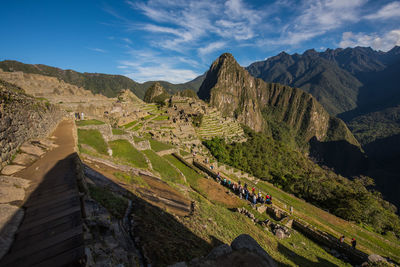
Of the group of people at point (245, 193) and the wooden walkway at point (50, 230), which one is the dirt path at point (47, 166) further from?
the group of people at point (245, 193)

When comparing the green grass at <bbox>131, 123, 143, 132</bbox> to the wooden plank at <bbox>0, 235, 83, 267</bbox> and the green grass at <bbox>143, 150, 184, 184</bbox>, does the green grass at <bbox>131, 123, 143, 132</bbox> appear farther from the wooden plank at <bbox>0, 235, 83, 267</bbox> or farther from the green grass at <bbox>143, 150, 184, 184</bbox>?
the wooden plank at <bbox>0, 235, 83, 267</bbox>

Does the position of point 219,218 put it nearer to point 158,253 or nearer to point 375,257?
point 158,253

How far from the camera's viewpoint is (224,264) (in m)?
3.60

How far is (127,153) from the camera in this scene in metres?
16.6

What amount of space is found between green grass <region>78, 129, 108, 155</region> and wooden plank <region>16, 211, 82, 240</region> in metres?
11.1

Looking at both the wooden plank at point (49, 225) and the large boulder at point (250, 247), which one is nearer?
the wooden plank at point (49, 225)

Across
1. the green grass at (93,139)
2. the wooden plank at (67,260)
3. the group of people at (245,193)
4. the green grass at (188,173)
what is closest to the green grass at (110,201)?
the wooden plank at (67,260)

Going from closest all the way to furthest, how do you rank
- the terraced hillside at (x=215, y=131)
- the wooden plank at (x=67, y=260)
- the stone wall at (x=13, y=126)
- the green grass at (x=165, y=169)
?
1. the wooden plank at (x=67, y=260)
2. the stone wall at (x=13, y=126)
3. the green grass at (x=165, y=169)
4. the terraced hillside at (x=215, y=131)

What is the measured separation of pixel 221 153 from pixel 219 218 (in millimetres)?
34403

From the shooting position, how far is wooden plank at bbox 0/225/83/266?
280cm

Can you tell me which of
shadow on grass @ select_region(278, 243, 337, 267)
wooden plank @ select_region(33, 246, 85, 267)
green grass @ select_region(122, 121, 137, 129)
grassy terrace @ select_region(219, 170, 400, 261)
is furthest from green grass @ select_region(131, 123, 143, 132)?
wooden plank @ select_region(33, 246, 85, 267)

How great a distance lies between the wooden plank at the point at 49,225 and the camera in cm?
339

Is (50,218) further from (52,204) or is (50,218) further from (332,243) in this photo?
(332,243)

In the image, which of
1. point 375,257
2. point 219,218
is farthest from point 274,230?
point 375,257
